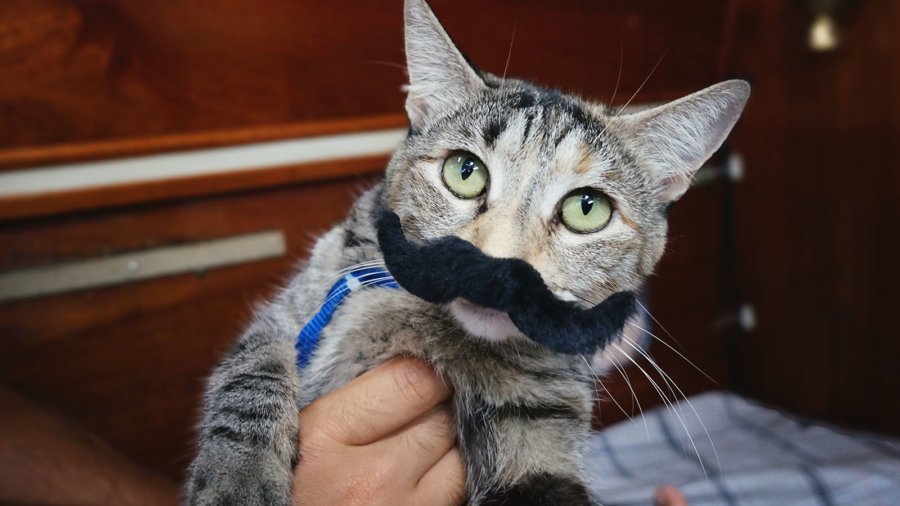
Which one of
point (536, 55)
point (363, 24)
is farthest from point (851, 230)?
point (363, 24)

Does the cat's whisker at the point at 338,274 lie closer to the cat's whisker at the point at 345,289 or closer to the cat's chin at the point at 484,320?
the cat's whisker at the point at 345,289

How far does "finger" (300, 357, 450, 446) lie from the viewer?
0.61 m

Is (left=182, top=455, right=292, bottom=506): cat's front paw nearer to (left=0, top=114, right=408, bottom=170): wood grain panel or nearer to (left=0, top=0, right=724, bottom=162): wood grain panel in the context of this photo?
(left=0, top=0, right=724, bottom=162): wood grain panel

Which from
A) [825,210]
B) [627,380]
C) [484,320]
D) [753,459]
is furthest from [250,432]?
[825,210]

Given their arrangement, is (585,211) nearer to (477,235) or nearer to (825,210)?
(477,235)

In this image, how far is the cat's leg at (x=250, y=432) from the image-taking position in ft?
1.71

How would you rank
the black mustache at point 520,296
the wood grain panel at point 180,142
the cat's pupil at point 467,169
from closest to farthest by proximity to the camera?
1. the black mustache at point 520,296
2. the cat's pupil at point 467,169
3. the wood grain panel at point 180,142

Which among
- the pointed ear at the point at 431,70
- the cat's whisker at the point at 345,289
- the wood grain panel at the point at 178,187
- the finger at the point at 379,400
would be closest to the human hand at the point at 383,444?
the finger at the point at 379,400

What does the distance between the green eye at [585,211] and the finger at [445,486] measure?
323 millimetres

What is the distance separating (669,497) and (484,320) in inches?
10.6

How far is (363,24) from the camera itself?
3.47ft

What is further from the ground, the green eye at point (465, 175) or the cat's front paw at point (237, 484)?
the green eye at point (465, 175)

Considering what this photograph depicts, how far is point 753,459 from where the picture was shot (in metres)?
0.54

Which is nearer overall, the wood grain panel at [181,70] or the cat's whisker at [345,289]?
the cat's whisker at [345,289]
